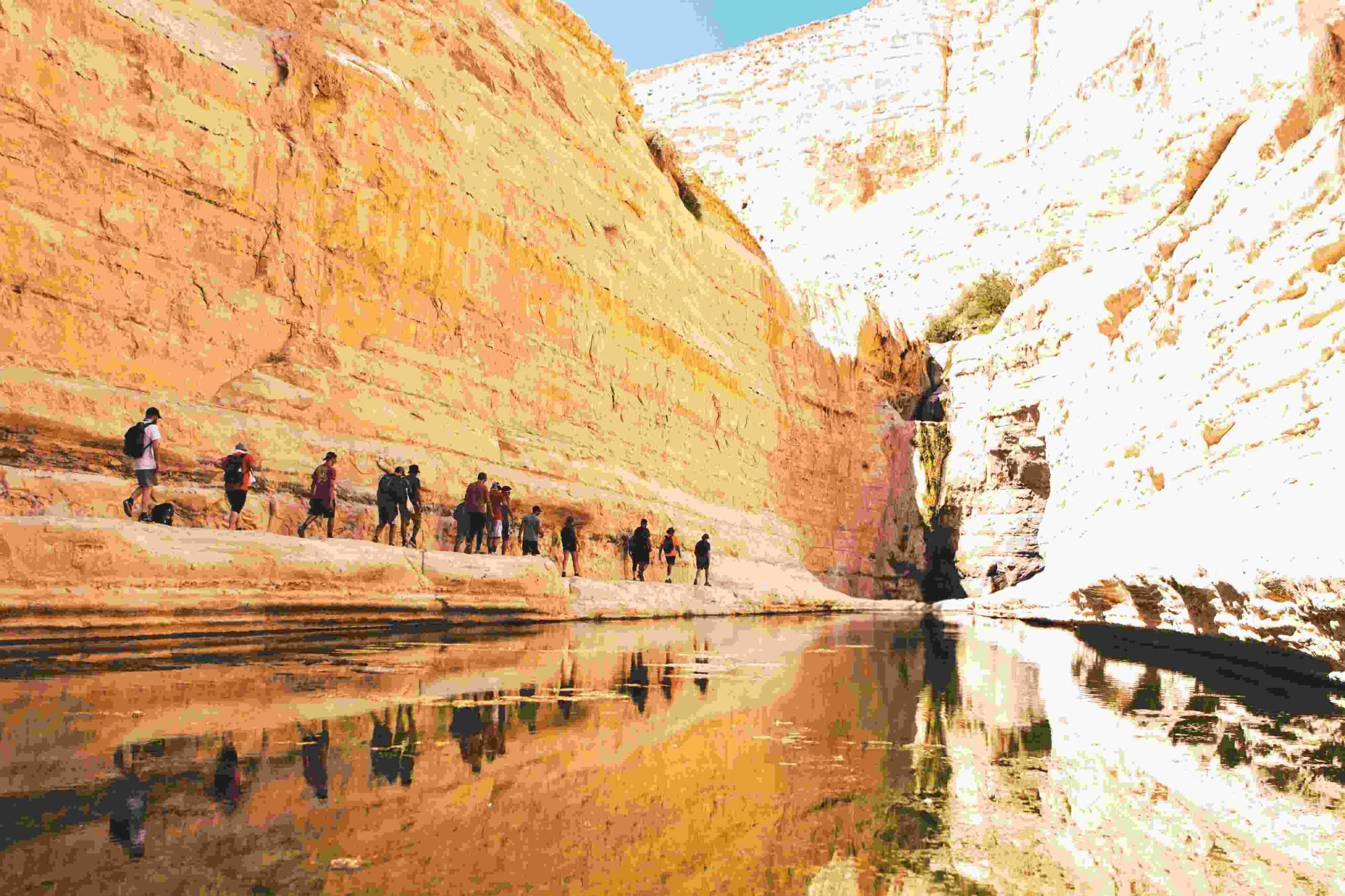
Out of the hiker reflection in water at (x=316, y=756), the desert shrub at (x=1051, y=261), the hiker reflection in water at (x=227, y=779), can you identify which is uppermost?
the desert shrub at (x=1051, y=261)

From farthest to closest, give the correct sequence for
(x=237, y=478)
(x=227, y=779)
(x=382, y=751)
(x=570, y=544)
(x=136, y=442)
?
(x=570, y=544) < (x=237, y=478) < (x=136, y=442) < (x=382, y=751) < (x=227, y=779)

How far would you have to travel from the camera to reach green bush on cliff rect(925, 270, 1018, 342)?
34812 mm

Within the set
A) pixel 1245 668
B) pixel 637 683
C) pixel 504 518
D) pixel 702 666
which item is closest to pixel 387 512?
pixel 504 518

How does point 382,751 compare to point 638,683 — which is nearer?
point 382,751

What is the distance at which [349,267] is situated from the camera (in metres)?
12.2

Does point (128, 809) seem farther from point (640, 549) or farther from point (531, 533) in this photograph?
point (640, 549)

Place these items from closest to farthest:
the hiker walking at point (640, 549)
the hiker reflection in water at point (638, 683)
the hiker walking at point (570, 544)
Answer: the hiker reflection in water at point (638, 683), the hiker walking at point (570, 544), the hiker walking at point (640, 549)

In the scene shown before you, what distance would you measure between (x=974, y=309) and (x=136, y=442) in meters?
32.6

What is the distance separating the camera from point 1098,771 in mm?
3127

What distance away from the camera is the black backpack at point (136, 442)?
8070mm

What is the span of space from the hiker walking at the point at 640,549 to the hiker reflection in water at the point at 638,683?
8.63 m

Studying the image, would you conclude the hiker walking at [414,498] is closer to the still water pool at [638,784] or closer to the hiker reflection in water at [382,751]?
the still water pool at [638,784]

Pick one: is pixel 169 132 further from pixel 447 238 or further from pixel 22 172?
pixel 447 238

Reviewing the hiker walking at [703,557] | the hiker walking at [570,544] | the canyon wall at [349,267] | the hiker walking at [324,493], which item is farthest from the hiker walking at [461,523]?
the hiker walking at [703,557]
